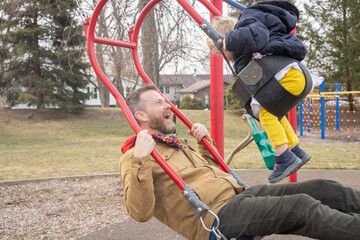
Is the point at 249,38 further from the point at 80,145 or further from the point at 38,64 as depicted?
the point at 38,64

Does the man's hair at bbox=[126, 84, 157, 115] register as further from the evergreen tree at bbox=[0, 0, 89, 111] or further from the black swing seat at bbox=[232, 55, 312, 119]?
the evergreen tree at bbox=[0, 0, 89, 111]

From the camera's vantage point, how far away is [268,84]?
2.21 meters

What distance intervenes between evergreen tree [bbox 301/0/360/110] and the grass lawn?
5.91 metres

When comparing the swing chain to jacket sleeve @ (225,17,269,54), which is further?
jacket sleeve @ (225,17,269,54)

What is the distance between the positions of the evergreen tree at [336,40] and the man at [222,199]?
18.2m

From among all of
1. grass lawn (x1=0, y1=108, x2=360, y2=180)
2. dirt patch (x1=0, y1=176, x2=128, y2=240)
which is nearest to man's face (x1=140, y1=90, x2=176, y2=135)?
grass lawn (x1=0, y1=108, x2=360, y2=180)

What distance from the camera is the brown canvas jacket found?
6.50ft

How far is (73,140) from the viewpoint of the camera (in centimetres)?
1287

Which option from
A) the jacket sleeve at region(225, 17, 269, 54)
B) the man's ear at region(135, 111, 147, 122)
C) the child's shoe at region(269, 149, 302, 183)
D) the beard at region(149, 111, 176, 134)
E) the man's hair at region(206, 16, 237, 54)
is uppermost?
the man's hair at region(206, 16, 237, 54)

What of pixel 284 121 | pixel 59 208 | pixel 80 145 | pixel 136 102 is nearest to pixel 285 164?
pixel 284 121

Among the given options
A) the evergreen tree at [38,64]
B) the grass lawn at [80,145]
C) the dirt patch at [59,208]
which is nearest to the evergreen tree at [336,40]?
the grass lawn at [80,145]

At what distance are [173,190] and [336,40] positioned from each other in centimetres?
1916

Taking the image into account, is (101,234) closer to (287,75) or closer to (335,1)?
(287,75)

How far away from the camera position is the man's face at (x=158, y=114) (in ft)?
8.21
